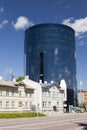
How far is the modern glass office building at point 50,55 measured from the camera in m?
146

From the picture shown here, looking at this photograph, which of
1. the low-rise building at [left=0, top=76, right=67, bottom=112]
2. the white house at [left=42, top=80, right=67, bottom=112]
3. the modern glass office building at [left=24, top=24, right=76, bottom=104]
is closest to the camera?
the low-rise building at [left=0, top=76, right=67, bottom=112]

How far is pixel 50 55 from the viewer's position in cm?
14688

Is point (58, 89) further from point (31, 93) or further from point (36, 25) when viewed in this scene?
point (36, 25)

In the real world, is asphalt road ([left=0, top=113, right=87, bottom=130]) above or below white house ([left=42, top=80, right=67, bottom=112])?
below

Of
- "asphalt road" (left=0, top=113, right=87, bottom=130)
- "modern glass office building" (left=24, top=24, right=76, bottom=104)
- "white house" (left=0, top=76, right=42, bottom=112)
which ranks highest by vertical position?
"modern glass office building" (left=24, top=24, right=76, bottom=104)

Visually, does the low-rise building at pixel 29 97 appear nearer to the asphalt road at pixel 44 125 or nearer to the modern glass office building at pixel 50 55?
the asphalt road at pixel 44 125

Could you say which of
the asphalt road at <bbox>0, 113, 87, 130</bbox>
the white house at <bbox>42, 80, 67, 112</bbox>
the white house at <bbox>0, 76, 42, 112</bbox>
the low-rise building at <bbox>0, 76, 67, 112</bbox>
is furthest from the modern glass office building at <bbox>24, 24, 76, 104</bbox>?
the asphalt road at <bbox>0, 113, 87, 130</bbox>

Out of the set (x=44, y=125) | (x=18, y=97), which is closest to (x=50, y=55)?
(x=18, y=97)

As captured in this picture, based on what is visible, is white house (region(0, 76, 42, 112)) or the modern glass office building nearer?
white house (region(0, 76, 42, 112))

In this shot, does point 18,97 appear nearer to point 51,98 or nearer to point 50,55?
point 51,98

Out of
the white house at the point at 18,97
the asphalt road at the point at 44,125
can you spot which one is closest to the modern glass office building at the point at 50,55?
the white house at the point at 18,97

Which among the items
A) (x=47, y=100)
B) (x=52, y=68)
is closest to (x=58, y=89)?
(x=47, y=100)

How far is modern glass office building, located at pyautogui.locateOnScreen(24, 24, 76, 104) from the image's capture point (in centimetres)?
14588

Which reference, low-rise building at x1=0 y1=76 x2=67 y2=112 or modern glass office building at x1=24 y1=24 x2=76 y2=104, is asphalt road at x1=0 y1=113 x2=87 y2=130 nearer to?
low-rise building at x1=0 y1=76 x2=67 y2=112
